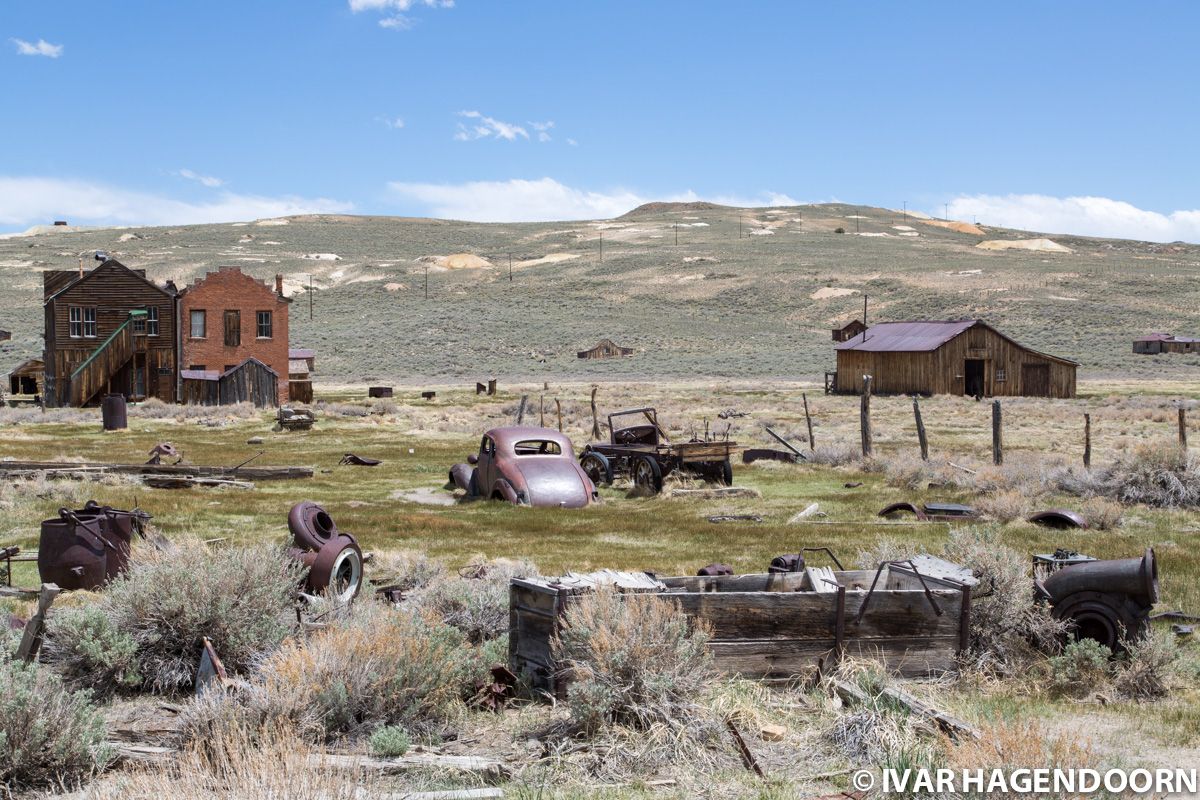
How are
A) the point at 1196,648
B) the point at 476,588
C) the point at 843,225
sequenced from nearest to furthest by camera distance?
the point at 1196,648 → the point at 476,588 → the point at 843,225

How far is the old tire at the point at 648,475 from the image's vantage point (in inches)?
797

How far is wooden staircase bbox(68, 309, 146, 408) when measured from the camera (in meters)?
46.8

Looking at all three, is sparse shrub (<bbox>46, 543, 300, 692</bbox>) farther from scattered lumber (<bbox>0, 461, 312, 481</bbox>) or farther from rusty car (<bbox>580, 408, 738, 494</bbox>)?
scattered lumber (<bbox>0, 461, 312, 481</bbox>)

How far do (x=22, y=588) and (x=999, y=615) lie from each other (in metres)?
9.32

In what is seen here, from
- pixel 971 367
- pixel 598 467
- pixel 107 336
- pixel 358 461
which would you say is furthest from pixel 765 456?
pixel 107 336

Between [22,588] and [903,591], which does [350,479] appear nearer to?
[22,588]

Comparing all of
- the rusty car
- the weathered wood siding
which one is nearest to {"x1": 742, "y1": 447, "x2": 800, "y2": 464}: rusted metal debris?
the rusty car

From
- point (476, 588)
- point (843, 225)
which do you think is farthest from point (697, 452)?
point (843, 225)

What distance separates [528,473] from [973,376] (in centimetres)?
4019

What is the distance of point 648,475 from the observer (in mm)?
20484

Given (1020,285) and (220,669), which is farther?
(1020,285)

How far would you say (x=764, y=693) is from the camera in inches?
293

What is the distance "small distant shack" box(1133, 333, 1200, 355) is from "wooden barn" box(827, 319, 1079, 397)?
27.0 m

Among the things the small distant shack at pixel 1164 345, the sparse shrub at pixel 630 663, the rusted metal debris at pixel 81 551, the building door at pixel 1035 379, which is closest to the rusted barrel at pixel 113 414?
the rusted metal debris at pixel 81 551
